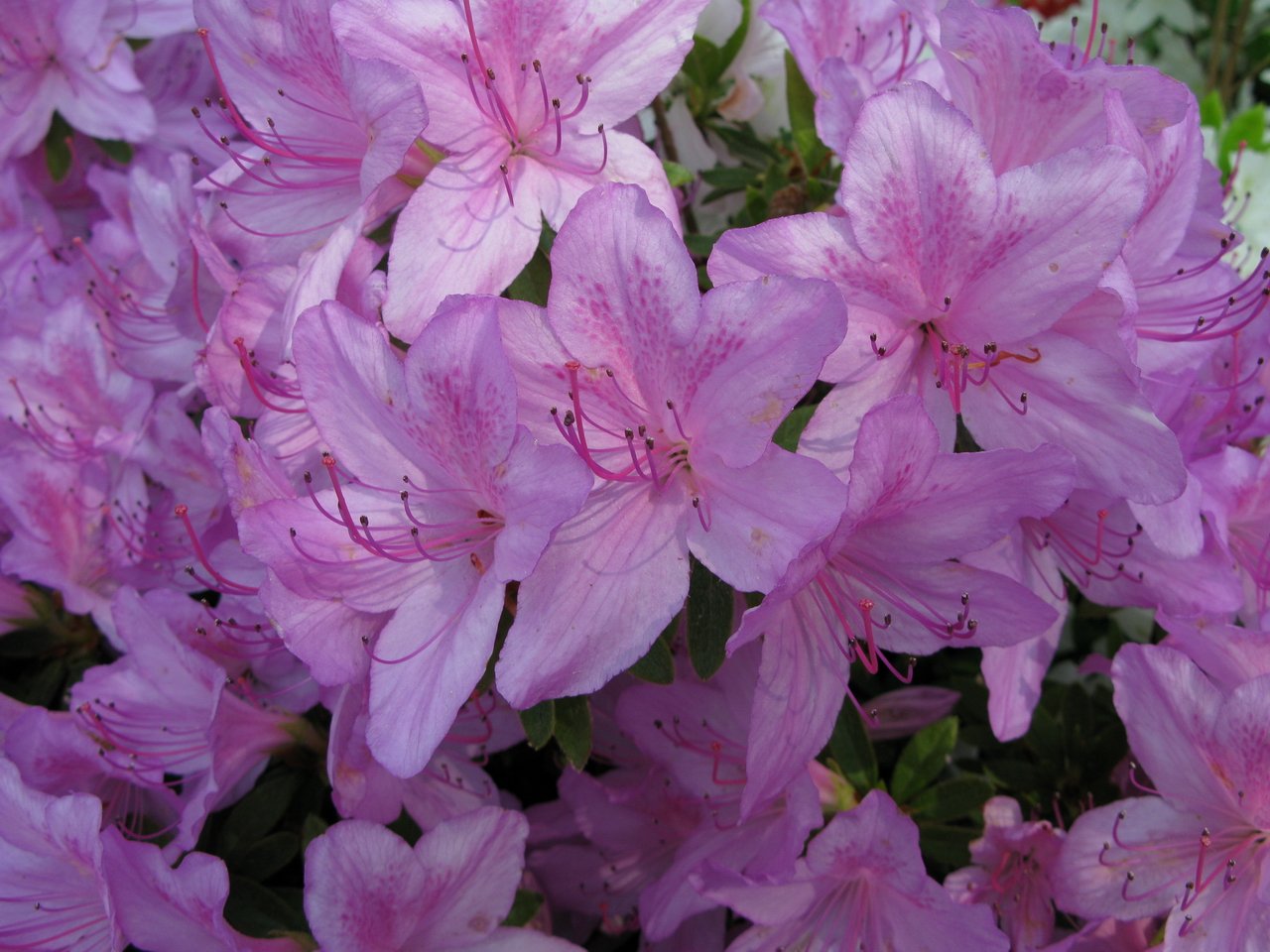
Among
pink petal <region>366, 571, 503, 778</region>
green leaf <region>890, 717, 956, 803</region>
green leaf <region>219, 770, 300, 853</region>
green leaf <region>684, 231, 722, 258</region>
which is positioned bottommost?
green leaf <region>890, 717, 956, 803</region>

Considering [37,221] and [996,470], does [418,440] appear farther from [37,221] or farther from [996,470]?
[37,221]

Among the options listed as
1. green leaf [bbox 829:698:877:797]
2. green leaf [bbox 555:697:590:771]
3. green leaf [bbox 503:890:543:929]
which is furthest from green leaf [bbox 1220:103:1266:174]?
green leaf [bbox 503:890:543:929]

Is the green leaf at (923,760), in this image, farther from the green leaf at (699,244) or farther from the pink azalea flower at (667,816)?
the green leaf at (699,244)

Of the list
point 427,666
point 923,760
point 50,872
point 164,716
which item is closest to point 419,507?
point 427,666

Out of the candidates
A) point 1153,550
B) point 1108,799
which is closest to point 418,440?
point 1153,550

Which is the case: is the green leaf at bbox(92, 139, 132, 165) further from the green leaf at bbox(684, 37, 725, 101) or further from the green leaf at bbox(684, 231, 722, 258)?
the green leaf at bbox(684, 231, 722, 258)

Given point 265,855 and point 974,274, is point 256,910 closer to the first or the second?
point 265,855
